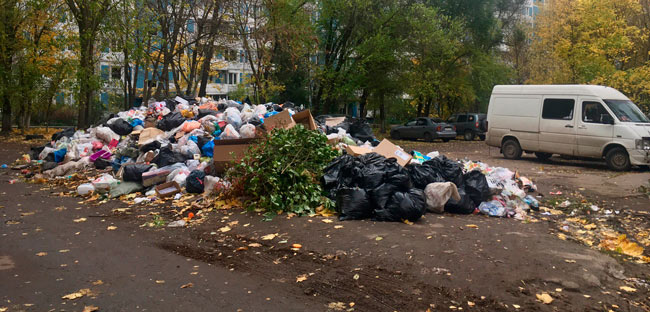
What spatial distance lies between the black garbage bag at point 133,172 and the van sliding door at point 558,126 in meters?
10.4

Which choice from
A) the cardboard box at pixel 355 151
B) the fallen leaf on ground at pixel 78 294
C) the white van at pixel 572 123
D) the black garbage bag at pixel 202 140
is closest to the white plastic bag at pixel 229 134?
the black garbage bag at pixel 202 140

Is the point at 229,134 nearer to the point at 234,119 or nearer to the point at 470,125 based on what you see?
the point at 234,119

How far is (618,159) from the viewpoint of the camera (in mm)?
12391

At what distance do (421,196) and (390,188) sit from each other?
16.2 inches

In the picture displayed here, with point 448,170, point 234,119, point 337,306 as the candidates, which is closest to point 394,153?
point 448,170

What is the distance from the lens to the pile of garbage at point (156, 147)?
875 centimetres

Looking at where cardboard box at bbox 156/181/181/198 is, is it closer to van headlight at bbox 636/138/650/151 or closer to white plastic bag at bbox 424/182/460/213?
white plastic bag at bbox 424/182/460/213

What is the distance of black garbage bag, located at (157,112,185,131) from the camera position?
11672mm

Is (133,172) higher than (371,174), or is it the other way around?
(371,174)

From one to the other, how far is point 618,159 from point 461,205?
775 cm

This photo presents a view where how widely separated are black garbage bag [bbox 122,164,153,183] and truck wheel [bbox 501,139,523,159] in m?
10.6

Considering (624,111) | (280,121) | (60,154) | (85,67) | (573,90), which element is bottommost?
(60,154)

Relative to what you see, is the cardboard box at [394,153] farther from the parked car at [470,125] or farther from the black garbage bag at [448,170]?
the parked car at [470,125]

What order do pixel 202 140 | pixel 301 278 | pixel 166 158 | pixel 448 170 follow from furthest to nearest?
pixel 202 140
pixel 166 158
pixel 448 170
pixel 301 278
